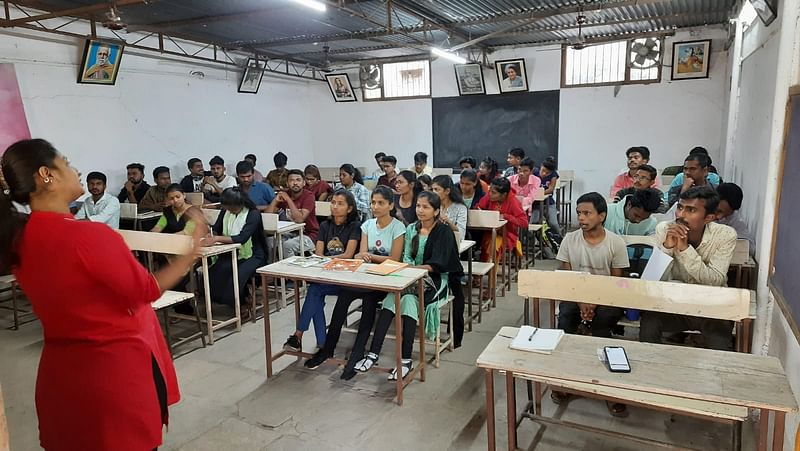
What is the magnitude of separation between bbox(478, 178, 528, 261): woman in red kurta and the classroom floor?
4.36 feet

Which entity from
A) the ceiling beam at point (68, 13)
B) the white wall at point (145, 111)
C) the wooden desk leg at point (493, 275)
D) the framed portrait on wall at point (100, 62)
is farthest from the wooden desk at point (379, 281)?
the framed portrait on wall at point (100, 62)

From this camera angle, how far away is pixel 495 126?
32.0 feet

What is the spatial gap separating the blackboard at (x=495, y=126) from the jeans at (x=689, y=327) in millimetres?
6828

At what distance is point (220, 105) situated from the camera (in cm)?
909

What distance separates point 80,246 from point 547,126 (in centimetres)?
894

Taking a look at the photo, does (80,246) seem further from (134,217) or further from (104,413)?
(134,217)

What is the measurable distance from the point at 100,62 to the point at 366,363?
19.6ft

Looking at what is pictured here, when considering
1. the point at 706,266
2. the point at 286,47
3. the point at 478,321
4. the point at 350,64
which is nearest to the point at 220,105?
the point at 286,47

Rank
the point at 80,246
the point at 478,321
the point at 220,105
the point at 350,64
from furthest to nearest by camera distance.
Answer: the point at 350,64, the point at 220,105, the point at 478,321, the point at 80,246

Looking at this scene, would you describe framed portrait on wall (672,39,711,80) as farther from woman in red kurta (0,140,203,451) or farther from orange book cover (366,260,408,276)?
woman in red kurta (0,140,203,451)

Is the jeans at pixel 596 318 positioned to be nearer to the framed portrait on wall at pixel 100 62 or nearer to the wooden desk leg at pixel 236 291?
the wooden desk leg at pixel 236 291

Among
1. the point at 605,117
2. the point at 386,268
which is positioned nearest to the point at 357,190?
the point at 386,268

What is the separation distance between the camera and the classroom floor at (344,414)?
2.69m

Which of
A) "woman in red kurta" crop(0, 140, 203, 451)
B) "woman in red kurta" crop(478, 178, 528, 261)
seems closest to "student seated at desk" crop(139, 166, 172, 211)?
"woman in red kurta" crop(478, 178, 528, 261)
